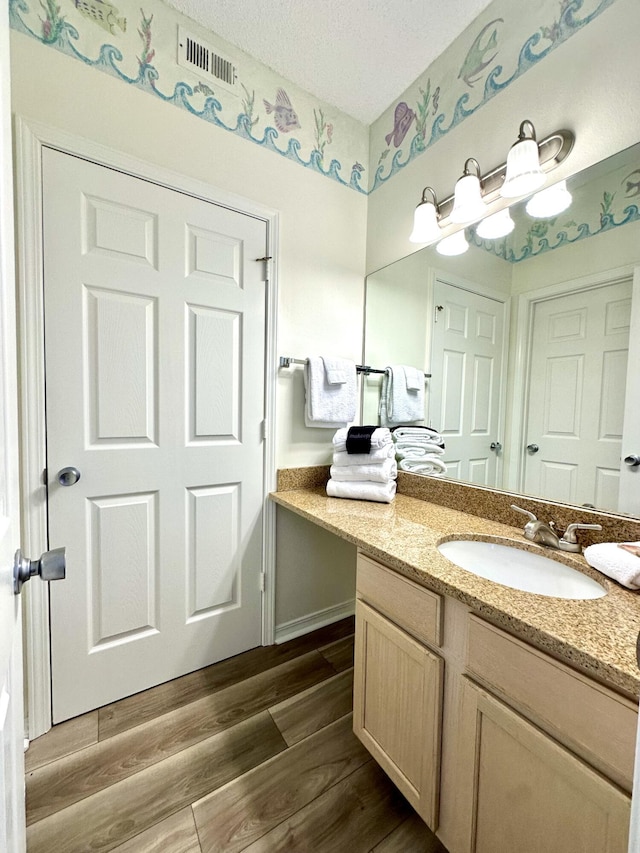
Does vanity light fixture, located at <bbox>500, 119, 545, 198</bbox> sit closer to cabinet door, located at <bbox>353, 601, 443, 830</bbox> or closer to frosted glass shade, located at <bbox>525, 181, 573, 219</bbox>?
frosted glass shade, located at <bbox>525, 181, 573, 219</bbox>

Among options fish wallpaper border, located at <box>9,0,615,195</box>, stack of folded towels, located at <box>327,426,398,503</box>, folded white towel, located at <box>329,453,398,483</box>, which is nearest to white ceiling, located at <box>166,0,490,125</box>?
fish wallpaper border, located at <box>9,0,615,195</box>

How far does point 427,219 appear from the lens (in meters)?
1.45

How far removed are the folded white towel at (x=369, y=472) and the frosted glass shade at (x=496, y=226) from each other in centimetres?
96

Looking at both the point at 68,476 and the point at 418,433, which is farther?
the point at 418,433

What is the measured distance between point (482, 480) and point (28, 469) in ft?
5.28

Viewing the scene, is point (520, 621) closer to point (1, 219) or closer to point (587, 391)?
point (587, 391)

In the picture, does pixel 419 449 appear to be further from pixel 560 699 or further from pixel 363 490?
pixel 560 699

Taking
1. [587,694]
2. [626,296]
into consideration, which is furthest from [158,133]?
[587,694]

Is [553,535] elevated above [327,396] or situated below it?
below

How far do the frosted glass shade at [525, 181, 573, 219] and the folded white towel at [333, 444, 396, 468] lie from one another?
990 millimetres

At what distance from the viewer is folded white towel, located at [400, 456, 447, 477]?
5.03 feet

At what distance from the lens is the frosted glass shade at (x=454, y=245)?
1.40m

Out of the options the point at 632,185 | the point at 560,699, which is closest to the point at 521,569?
the point at 560,699

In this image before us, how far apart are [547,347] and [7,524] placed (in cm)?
143
